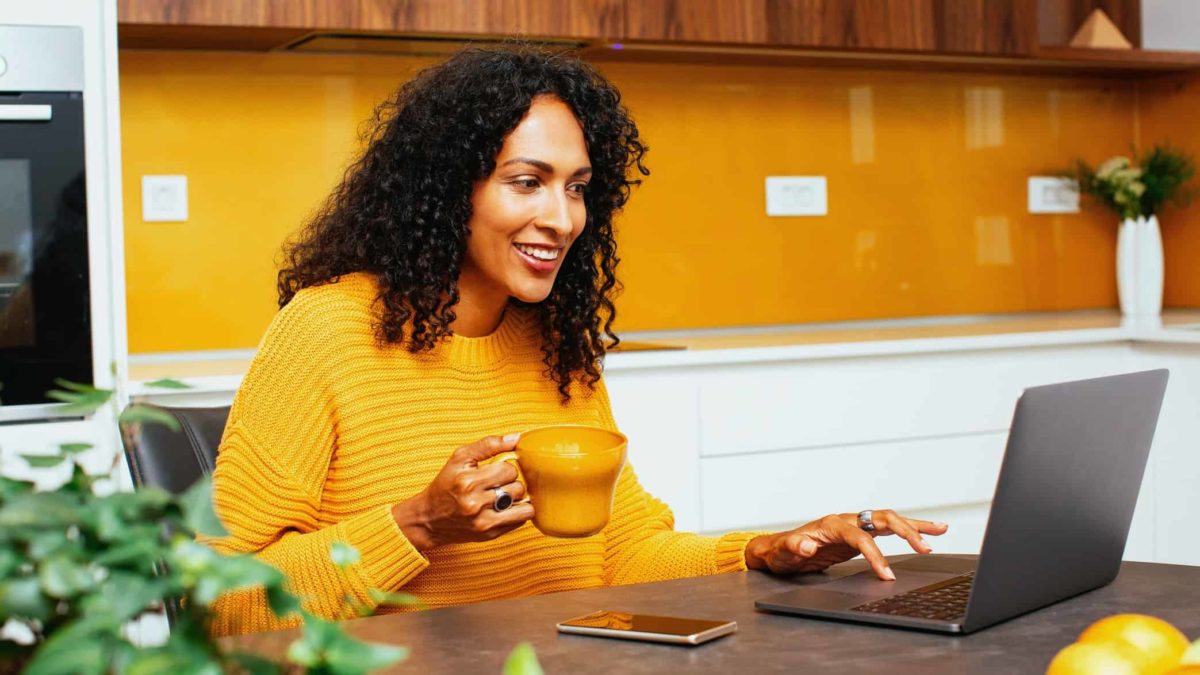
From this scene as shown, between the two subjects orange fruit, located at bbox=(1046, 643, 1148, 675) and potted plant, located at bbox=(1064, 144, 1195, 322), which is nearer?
orange fruit, located at bbox=(1046, 643, 1148, 675)

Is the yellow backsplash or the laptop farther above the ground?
the yellow backsplash

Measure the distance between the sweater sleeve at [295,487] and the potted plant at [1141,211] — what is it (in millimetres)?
2828

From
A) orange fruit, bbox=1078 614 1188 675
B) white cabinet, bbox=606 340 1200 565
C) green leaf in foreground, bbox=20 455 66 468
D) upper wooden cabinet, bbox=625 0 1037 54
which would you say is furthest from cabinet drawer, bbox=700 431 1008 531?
green leaf in foreground, bbox=20 455 66 468

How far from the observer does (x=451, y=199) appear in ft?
5.60

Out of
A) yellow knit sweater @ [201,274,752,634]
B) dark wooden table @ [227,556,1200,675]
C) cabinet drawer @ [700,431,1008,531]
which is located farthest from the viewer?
cabinet drawer @ [700,431,1008,531]

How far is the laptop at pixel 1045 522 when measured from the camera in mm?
1069

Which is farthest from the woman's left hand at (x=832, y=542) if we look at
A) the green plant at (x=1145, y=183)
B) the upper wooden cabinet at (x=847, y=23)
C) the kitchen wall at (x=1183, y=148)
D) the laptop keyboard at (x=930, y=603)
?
the kitchen wall at (x=1183, y=148)

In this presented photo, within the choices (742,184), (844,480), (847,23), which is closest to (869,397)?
(844,480)

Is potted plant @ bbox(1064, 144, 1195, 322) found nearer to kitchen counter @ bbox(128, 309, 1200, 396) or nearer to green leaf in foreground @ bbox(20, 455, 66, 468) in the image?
kitchen counter @ bbox(128, 309, 1200, 396)

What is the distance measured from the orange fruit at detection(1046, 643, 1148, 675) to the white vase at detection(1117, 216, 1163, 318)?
127 inches

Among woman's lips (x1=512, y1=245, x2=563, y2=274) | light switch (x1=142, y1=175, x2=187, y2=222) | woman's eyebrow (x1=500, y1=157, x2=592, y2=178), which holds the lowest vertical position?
woman's lips (x1=512, y1=245, x2=563, y2=274)

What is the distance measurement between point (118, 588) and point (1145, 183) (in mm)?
3913

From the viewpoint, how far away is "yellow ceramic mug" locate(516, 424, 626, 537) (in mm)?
1212

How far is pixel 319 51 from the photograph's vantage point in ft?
10.8
